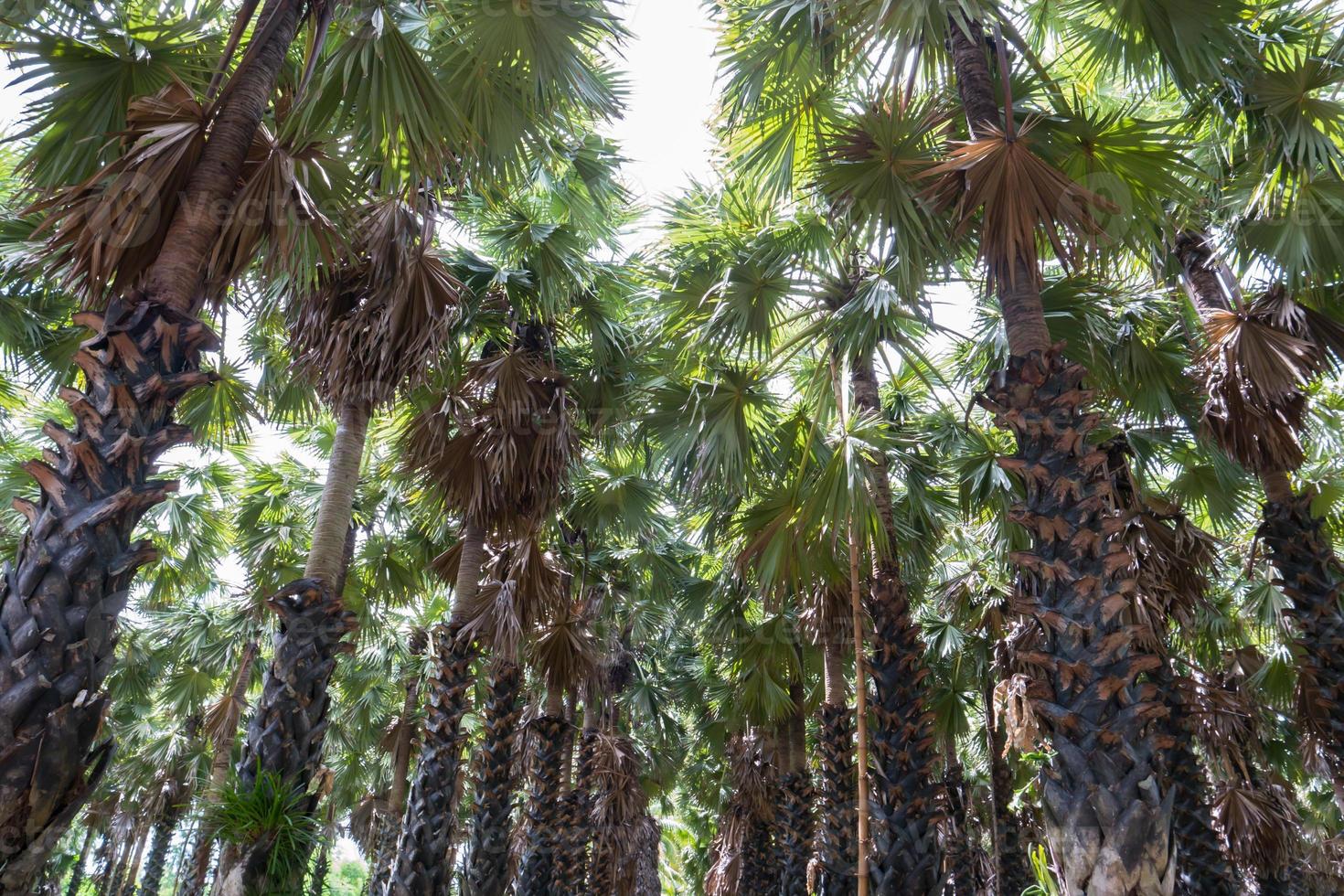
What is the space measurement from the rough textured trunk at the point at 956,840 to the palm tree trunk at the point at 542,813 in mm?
5960

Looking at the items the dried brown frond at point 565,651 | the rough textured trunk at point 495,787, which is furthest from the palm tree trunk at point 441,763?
the dried brown frond at point 565,651

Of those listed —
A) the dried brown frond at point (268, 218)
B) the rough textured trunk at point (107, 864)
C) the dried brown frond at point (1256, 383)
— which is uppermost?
the dried brown frond at point (1256, 383)

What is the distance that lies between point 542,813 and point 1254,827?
301 inches

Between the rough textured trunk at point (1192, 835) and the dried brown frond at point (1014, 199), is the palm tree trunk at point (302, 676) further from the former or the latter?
the rough textured trunk at point (1192, 835)

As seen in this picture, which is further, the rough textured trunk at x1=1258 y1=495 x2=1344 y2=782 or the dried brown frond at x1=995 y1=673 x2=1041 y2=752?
the rough textured trunk at x1=1258 y1=495 x2=1344 y2=782

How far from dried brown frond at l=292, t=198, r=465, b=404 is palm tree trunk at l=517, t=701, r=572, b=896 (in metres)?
5.68

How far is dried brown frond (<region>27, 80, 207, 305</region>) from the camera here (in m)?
3.53

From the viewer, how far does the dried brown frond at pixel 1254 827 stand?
291 inches

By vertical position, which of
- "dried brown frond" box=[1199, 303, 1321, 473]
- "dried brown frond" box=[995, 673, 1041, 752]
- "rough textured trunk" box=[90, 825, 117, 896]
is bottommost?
"rough textured trunk" box=[90, 825, 117, 896]

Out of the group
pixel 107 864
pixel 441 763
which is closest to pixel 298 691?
pixel 441 763

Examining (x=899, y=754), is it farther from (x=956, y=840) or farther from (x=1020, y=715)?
(x=956, y=840)

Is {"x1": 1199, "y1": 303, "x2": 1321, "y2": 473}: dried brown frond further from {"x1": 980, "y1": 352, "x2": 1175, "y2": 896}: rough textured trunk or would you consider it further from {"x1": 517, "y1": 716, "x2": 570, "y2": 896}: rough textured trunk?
{"x1": 517, "y1": 716, "x2": 570, "y2": 896}: rough textured trunk

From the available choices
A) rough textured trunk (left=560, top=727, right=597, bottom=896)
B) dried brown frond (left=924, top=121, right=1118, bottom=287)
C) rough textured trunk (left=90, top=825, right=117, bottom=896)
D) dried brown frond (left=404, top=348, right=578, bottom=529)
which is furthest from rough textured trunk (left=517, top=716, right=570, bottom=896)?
rough textured trunk (left=90, top=825, right=117, bottom=896)

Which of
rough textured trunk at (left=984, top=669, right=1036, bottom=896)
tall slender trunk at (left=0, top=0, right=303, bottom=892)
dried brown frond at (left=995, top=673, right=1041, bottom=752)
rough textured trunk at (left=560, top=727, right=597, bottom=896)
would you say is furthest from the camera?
rough textured trunk at (left=984, top=669, right=1036, bottom=896)
